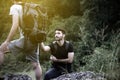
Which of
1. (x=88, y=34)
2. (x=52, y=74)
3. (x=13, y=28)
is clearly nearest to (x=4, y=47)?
(x=13, y=28)

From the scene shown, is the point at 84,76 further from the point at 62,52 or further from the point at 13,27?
the point at 13,27

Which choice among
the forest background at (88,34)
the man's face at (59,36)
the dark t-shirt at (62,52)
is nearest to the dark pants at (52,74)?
the dark t-shirt at (62,52)

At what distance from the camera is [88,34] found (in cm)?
901

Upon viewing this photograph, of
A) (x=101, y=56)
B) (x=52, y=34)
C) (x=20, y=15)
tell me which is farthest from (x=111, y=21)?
(x=20, y=15)

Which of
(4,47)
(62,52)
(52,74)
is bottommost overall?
(52,74)

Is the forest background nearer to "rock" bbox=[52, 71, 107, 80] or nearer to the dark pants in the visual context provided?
the dark pants

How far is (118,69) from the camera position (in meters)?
6.00

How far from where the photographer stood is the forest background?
7.18 meters

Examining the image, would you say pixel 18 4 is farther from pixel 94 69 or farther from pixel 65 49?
pixel 94 69

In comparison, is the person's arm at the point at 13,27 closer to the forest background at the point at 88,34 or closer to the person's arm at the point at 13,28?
the person's arm at the point at 13,28

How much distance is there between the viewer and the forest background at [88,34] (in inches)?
283

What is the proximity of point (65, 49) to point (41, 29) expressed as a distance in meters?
0.57

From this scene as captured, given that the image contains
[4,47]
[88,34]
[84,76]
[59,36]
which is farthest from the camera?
[88,34]

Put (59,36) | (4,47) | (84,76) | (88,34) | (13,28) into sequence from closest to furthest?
(84,76) < (4,47) < (13,28) < (59,36) < (88,34)
